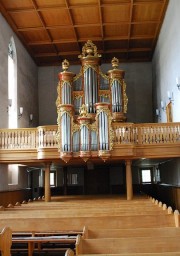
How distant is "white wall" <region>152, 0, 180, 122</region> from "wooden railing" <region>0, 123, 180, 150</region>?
51.0 inches

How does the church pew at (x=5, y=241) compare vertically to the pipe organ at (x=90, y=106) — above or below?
below

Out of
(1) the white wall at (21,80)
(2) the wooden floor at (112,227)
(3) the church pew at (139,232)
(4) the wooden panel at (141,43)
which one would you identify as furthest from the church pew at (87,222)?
(4) the wooden panel at (141,43)

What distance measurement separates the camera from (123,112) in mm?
18406

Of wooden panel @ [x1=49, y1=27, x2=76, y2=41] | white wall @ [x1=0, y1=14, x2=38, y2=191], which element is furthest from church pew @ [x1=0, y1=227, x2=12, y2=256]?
wooden panel @ [x1=49, y1=27, x2=76, y2=41]

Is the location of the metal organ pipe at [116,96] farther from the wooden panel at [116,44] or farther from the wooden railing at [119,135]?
the wooden railing at [119,135]

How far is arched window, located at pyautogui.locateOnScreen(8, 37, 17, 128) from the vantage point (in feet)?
59.5

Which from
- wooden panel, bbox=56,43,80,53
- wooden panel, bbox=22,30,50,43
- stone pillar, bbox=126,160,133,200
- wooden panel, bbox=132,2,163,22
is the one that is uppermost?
wooden panel, bbox=132,2,163,22

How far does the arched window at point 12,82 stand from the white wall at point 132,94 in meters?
4.98

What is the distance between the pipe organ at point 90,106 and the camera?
1461 cm

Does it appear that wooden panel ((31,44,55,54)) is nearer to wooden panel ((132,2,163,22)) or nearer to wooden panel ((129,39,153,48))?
wooden panel ((129,39,153,48))

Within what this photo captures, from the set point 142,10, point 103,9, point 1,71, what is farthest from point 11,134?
point 142,10

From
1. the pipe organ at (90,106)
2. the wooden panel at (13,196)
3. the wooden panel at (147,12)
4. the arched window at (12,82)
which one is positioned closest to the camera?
the pipe organ at (90,106)

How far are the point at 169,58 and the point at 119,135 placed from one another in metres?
4.84

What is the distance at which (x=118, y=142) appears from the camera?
585 inches
